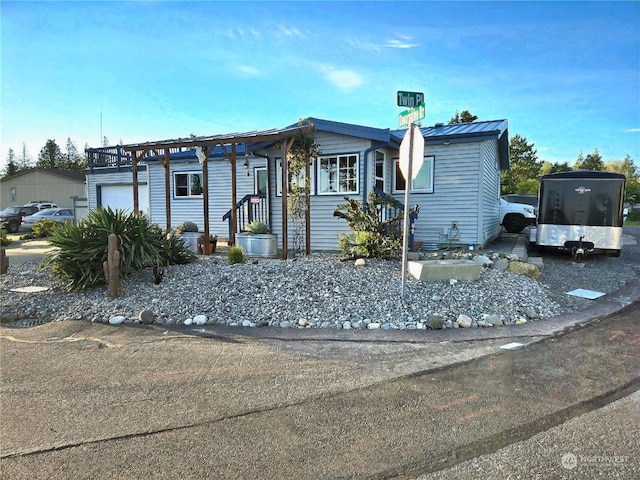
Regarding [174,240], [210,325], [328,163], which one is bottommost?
[210,325]

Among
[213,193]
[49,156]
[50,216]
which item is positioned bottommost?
[50,216]

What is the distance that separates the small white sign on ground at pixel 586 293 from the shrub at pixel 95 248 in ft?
23.3

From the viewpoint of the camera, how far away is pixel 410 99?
18.7 feet

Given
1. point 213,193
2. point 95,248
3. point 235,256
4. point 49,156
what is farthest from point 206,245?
point 49,156

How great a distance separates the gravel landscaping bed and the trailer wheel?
372 inches

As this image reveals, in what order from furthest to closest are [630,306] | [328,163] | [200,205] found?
[200,205] → [328,163] → [630,306]

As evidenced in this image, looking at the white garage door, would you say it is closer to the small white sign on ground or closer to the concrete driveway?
the concrete driveway

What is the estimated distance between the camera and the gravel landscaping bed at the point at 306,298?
19.0 feet

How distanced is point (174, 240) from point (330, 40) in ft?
16.8

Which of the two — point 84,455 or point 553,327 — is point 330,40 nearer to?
point 553,327

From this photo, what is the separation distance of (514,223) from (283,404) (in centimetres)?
1625

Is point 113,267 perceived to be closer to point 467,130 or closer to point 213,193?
point 213,193

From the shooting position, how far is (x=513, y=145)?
147 feet

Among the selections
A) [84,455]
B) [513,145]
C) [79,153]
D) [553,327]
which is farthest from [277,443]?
[79,153]
